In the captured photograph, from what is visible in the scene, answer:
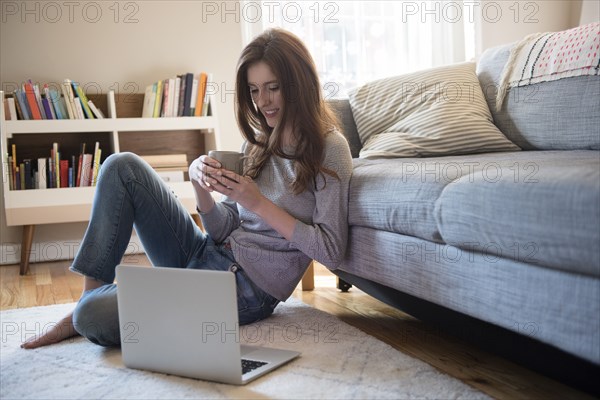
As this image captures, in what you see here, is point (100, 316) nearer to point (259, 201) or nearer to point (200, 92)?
point (259, 201)

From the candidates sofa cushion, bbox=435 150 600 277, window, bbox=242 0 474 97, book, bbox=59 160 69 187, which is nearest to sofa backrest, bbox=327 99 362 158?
sofa cushion, bbox=435 150 600 277

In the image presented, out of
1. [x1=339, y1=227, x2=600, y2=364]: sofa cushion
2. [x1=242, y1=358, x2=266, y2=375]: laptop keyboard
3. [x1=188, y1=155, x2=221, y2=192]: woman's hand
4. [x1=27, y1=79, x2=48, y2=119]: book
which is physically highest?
[x1=27, y1=79, x2=48, y2=119]: book

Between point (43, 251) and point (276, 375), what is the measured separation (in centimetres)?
222

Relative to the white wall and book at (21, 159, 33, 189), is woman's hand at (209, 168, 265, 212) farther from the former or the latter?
the white wall

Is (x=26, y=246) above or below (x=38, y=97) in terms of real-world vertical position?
below

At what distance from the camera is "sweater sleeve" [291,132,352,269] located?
162 centimetres

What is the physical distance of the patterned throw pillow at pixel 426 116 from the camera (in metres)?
2.04

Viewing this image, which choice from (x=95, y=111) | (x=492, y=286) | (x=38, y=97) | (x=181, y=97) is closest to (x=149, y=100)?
(x=181, y=97)

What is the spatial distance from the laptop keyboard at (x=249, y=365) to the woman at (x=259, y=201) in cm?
28

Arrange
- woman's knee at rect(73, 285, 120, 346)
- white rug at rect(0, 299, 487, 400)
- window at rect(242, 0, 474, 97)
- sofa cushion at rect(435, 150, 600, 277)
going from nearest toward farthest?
sofa cushion at rect(435, 150, 600, 277)
white rug at rect(0, 299, 487, 400)
woman's knee at rect(73, 285, 120, 346)
window at rect(242, 0, 474, 97)

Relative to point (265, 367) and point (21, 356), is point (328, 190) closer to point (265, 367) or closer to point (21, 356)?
point (265, 367)

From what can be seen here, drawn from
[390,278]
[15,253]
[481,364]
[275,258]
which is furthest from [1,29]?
[481,364]

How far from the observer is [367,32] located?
3.79 m

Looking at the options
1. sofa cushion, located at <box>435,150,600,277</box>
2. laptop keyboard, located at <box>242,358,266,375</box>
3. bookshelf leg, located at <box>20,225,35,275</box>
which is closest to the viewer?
sofa cushion, located at <box>435,150,600,277</box>
